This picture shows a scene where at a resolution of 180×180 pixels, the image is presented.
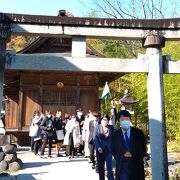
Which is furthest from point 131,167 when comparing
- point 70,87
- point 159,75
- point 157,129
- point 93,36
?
point 70,87

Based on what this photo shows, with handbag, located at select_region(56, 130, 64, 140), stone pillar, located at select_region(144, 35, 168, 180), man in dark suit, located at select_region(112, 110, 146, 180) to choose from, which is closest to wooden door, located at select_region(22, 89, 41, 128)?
handbag, located at select_region(56, 130, 64, 140)

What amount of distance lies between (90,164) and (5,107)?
10.8m

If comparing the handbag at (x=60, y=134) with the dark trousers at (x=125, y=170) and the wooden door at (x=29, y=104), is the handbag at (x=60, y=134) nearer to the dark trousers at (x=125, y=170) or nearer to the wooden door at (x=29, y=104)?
the wooden door at (x=29, y=104)

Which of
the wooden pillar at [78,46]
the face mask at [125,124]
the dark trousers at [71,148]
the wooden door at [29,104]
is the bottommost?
the dark trousers at [71,148]

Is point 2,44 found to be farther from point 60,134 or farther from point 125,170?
point 60,134

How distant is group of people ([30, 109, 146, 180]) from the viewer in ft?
19.6

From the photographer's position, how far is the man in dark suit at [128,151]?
593 centimetres

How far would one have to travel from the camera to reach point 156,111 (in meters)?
8.02

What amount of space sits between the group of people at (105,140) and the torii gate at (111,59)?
114 cm

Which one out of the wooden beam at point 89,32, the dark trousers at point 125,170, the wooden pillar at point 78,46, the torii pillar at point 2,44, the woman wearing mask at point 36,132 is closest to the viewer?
the dark trousers at point 125,170

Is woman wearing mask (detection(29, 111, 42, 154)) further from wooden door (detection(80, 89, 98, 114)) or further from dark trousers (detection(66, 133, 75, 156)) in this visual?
wooden door (detection(80, 89, 98, 114))

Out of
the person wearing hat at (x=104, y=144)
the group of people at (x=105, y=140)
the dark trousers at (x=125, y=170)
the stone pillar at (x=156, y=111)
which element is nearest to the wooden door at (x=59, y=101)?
the group of people at (x=105, y=140)

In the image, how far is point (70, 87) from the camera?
706 inches

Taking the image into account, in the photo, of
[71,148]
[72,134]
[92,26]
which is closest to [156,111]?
[92,26]
